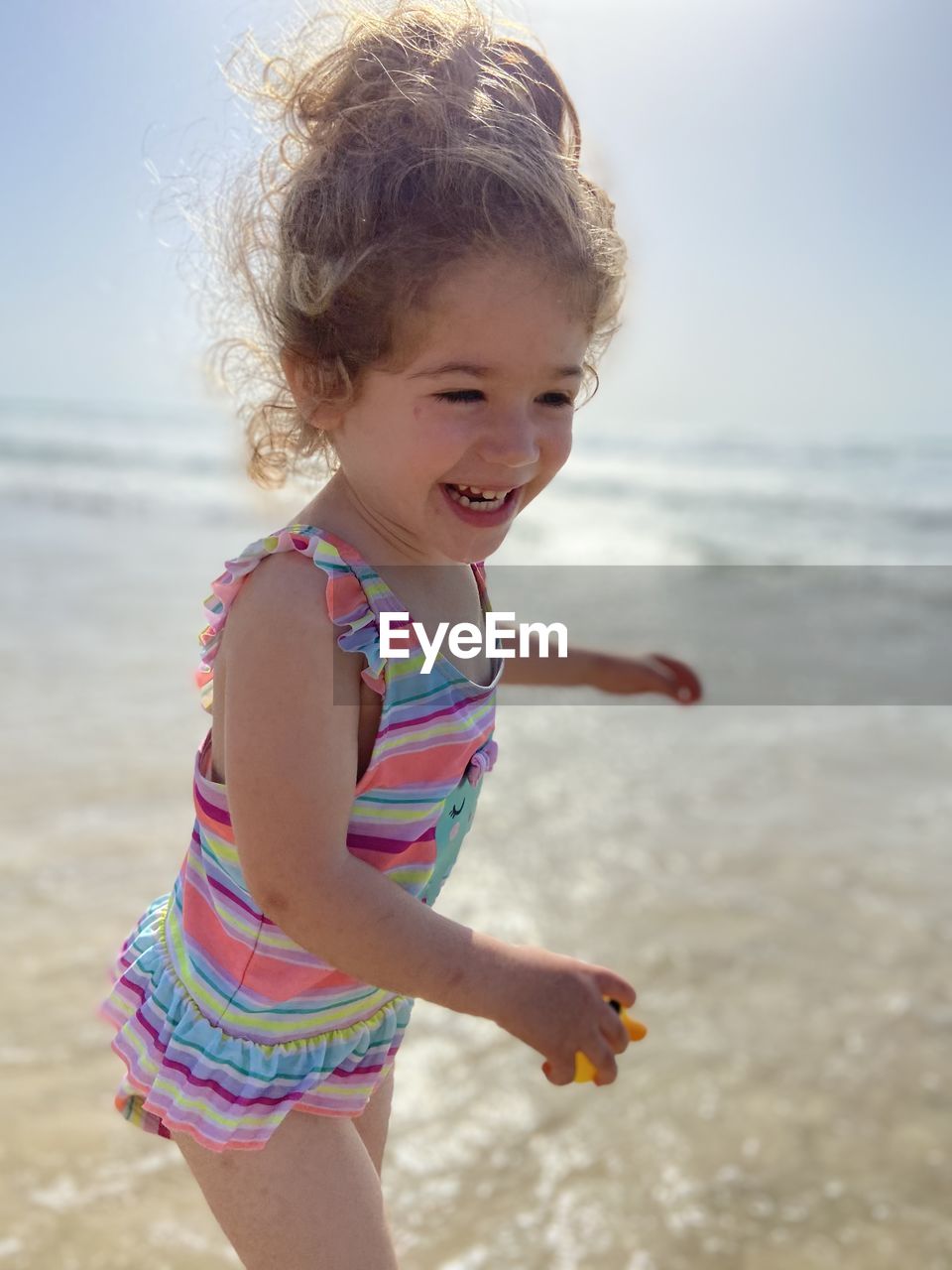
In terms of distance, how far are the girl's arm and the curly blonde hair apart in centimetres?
56

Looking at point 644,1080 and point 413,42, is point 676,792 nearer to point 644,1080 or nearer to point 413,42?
point 644,1080

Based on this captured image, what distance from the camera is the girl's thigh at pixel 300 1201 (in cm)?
160

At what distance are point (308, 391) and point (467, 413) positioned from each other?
260mm

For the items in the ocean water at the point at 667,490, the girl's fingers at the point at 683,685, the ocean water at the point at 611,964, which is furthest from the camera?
the ocean water at the point at 667,490

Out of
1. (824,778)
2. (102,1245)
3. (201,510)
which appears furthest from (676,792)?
(201,510)

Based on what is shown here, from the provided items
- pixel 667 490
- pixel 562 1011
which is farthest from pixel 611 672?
pixel 667 490

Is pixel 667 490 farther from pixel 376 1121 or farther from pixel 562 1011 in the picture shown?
pixel 562 1011

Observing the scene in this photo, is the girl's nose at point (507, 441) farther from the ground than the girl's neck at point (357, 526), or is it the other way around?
the girl's nose at point (507, 441)

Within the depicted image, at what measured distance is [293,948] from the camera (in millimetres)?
1647

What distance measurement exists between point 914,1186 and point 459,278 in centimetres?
208

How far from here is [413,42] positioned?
176 cm

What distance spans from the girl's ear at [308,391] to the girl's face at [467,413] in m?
0.03

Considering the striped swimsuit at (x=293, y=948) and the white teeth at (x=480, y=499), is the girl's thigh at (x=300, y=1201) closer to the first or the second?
the striped swimsuit at (x=293, y=948)

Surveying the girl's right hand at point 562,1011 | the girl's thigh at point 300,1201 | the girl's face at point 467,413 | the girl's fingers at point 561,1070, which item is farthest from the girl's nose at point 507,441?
the girl's thigh at point 300,1201
